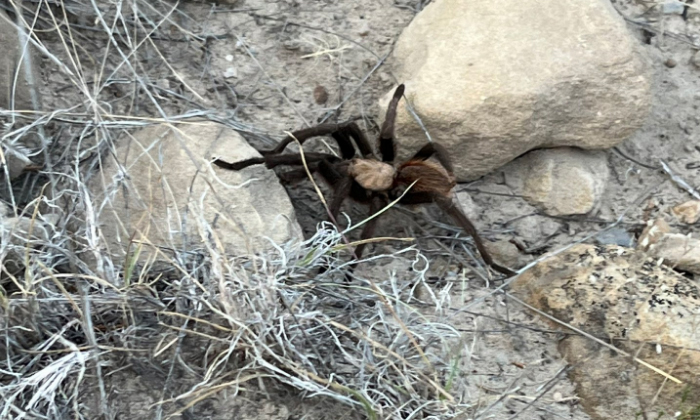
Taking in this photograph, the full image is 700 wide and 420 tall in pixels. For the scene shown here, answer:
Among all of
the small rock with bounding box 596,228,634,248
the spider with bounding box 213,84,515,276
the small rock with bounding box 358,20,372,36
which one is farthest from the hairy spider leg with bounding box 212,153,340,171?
the small rock with bounding box 596,228,634,248

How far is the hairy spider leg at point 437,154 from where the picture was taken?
5.84 ft

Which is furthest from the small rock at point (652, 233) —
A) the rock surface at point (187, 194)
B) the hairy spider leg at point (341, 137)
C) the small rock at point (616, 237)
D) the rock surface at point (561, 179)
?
the rock surface at point (187, 194)

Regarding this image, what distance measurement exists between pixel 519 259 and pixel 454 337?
0.35m

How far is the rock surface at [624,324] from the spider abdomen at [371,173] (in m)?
0.43

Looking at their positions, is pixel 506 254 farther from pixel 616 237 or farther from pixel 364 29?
pixel 364 29

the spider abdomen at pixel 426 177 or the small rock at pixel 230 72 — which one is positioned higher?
the small rock at pixel 230 72

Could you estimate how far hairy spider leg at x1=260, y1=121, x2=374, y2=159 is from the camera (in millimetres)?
1807

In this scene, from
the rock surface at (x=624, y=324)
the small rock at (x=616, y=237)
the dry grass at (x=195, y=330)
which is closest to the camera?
the dry grass at (x=195, y=330)

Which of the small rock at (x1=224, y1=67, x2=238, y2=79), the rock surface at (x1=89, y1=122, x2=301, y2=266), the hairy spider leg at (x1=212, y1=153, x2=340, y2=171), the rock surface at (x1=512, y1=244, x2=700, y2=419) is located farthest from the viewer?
the small rock at (x1=224, y1=67, x2=238, y2=79)

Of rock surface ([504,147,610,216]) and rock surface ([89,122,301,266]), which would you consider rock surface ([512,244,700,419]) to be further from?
rock surface ([89,122,301,266])

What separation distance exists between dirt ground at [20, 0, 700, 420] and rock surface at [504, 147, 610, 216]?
0.10ft

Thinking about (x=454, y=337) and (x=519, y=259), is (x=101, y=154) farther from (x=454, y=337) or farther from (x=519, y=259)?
(x=519, y=259)

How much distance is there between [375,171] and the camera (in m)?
1.81

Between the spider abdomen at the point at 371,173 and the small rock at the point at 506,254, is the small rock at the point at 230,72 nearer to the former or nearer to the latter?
the spider abdomen at the point at 371,173
